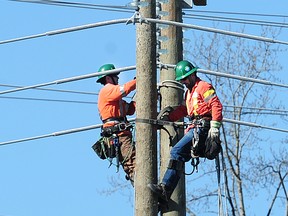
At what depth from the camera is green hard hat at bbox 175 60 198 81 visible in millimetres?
12133

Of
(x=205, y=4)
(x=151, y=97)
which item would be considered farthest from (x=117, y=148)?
(x=205, y=4)

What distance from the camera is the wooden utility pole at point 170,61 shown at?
484 inches

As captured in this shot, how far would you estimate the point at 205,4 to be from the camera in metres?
14.0

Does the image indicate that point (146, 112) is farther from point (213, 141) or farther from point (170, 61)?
point (170, 61)

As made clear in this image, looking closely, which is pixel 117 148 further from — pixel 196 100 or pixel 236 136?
pixel 236 136

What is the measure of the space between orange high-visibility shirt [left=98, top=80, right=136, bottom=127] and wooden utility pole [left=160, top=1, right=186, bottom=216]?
0.56 metres

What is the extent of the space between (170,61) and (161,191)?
1.73m

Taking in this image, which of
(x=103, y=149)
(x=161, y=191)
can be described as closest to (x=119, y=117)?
(x=103, y=149)

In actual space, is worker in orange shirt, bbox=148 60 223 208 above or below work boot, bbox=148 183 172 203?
above

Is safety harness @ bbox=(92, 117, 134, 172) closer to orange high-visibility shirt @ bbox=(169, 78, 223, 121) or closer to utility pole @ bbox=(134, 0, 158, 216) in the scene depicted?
orange high-visibility shirt @ bbox=(169, 78, 223, 121)

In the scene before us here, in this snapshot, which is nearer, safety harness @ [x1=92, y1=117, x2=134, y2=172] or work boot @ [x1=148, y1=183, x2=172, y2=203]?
work boot @ [x1=148, y1=183, x2=172, y2=203]

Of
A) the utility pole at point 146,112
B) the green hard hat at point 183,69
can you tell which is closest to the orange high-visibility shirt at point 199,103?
the green hard hat at point 183,69

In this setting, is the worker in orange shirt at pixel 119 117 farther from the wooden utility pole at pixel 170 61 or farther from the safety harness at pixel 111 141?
the wooden utility pole at pixel 170 61

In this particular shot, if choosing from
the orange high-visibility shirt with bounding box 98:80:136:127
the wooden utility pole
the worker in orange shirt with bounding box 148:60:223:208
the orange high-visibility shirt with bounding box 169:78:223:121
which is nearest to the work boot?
the worker in orange shirt with bounding box 148:60:223:208
